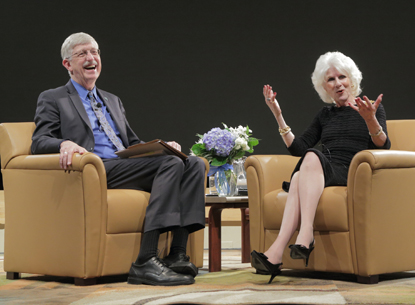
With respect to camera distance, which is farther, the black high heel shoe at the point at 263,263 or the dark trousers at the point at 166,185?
the dark trousers at the point at 166,185

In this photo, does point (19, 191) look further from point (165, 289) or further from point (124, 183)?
point (165, 289)

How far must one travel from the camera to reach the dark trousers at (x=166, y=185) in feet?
8.03

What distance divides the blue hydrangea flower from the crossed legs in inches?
24.2

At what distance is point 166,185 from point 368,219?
3.07ft

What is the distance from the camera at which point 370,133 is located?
2662 millimetres

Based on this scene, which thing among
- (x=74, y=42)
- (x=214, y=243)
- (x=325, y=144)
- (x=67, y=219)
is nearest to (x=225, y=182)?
(x=214, y=243)

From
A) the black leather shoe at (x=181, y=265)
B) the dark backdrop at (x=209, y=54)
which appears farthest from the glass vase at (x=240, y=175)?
the dark backdrop at (x=209, y=54)

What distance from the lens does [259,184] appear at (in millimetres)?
2750

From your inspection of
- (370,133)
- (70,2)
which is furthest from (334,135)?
(70,2)

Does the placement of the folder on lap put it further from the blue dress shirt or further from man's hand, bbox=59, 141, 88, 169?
man's hand, bbox=59, 141, 88, 169

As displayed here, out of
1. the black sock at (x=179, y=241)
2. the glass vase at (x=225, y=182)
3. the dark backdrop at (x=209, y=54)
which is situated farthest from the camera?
the dark backdrop at (x=209, y=54)

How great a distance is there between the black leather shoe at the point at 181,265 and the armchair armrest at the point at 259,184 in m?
0.45

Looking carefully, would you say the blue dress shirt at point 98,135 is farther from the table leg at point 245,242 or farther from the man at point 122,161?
the table leg at point 245,242

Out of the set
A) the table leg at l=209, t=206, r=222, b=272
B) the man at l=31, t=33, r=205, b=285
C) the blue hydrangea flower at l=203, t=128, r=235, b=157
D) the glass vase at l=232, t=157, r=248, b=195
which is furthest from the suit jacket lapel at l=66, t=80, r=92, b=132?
the glass vase at l=232, t=157, r=248, b=195
